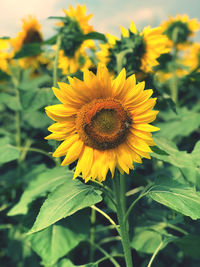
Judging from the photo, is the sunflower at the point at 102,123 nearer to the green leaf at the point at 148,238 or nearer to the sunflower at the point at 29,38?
the green leaf at the point at 148,238

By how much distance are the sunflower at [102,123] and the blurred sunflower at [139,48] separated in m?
0.47

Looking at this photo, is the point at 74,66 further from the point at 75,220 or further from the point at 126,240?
the point at 126,240

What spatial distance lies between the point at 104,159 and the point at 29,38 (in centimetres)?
194

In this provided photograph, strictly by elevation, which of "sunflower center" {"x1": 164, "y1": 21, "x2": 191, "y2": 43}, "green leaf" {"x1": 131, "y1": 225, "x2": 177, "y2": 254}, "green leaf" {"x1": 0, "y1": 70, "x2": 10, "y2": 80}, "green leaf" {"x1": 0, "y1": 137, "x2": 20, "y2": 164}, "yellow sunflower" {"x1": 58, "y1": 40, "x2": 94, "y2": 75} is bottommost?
"green leaf" {"x1": 131, "y1": 225, "x2": 177, "y2": 254}

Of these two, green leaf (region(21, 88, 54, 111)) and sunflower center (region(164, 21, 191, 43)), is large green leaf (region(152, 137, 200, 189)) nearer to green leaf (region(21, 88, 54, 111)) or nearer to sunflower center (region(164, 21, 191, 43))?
green leaf (region(21, 88, 54, 111))

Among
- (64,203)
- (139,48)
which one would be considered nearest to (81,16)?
(139,48)

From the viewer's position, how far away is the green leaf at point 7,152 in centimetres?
132

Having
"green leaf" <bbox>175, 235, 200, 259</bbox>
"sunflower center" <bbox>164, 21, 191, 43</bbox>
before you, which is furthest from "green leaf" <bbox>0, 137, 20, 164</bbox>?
"sunflower center" <bbox>164, 21, 191, 43</bbox>

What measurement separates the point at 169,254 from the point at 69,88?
3.70ft

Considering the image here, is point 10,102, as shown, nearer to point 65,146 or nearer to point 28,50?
point 28,50

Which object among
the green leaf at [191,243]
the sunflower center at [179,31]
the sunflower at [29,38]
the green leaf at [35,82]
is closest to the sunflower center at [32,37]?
the sunflower at [29,38]

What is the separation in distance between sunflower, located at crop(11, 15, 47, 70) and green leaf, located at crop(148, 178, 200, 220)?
Result: 188 centimetres

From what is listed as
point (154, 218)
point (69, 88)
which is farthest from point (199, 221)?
point (69, 88)

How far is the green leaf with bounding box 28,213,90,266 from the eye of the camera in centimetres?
114
